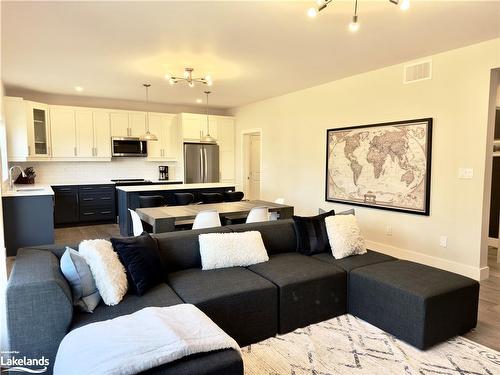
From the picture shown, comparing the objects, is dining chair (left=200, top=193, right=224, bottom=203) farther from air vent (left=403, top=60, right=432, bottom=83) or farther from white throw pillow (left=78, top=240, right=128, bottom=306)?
air vent (left=403, top=60, right=432, bottom=83)

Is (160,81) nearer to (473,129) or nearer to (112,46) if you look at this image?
(112,46)

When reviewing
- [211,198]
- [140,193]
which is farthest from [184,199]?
[140,193]

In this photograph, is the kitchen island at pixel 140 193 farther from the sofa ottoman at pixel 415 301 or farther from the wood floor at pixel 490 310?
the sofa ottoman at pixel 415 301

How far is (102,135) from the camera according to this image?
23.9ft

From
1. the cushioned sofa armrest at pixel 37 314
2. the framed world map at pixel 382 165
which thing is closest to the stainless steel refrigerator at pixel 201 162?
the framed world map at pixel 382 165

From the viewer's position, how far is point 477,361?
2291 mm

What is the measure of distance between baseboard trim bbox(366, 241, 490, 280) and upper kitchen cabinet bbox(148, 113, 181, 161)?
5.06 meters

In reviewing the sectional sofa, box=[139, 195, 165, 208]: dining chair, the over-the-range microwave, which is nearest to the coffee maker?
the over-the-range microwave

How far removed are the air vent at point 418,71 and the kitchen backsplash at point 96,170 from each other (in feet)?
17.7

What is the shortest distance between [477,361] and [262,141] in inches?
229

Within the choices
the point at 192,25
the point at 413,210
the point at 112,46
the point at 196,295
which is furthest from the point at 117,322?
the point at 413,210

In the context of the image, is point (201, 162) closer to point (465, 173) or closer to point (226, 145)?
point (226, 145)

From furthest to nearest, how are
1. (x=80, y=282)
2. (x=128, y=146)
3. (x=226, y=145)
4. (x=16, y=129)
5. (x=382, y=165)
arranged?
Answer: (x=226, y=145), (x=128, y=146), (x=16, y=129), (x=382, y=165), (x=80, y=282)

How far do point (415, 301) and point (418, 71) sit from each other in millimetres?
3214
